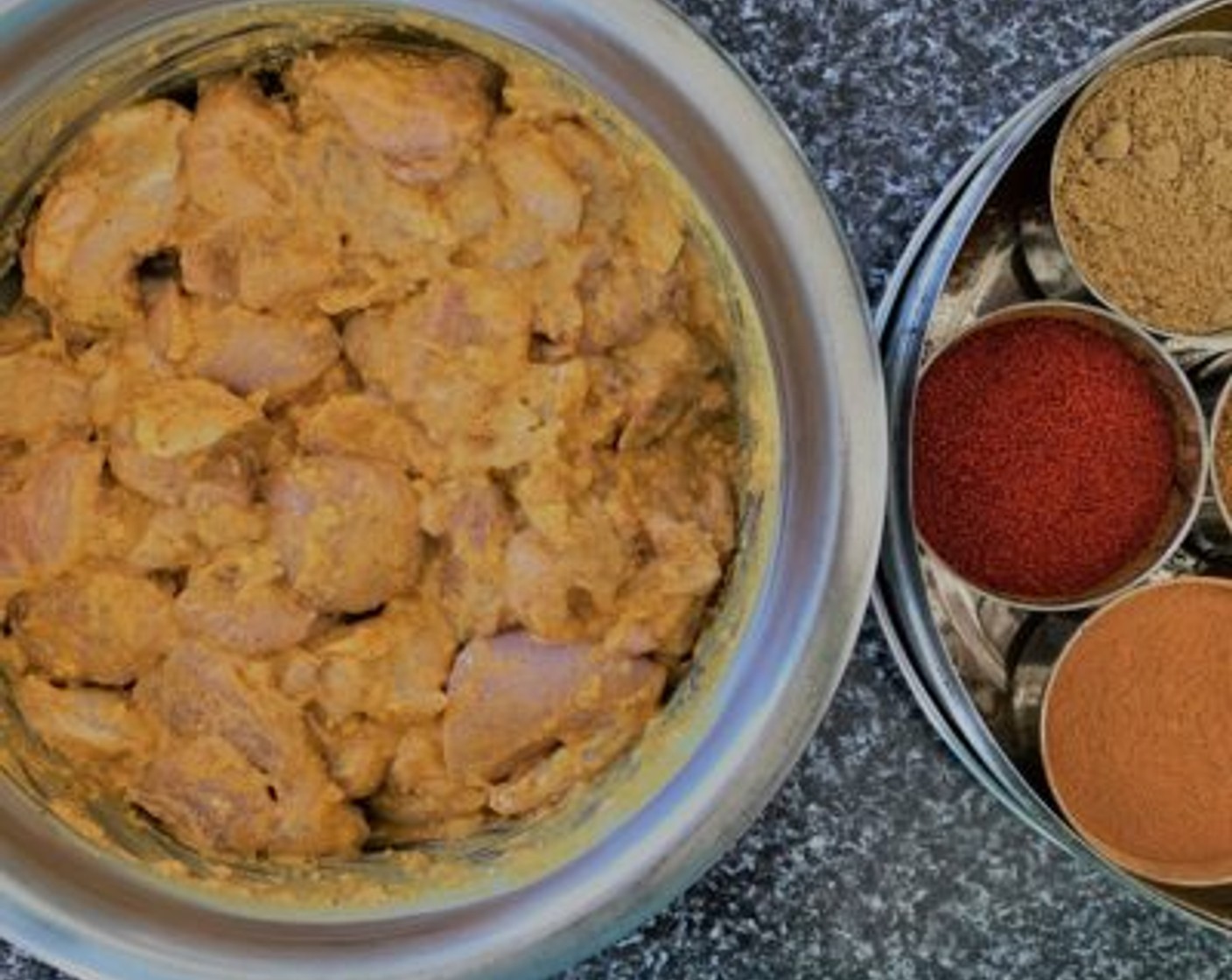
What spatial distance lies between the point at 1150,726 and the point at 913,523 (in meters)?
0.28

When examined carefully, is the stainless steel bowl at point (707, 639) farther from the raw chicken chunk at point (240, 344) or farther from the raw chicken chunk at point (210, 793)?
the raw chicken chunk at point (240, 344)

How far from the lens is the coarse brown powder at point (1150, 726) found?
1.55 m

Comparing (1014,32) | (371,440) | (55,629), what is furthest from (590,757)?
(1014,32)

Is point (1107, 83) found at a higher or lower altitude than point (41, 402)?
lower

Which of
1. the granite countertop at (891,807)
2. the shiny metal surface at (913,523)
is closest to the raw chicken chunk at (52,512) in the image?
the granite countertop at (891,807)

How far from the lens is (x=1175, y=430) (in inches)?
61.3

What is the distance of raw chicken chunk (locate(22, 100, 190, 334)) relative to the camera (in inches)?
52.2

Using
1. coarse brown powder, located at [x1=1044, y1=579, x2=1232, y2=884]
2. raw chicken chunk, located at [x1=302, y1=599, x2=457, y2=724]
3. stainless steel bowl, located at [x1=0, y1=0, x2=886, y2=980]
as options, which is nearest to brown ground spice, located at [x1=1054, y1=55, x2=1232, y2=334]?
coarse brown powder, located at [x1=1044, y1=579, x2=1232, y2=884]

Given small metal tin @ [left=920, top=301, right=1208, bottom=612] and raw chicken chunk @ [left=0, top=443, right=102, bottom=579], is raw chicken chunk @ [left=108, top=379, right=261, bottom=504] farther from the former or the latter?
small metal tin @ [left=920, top=301, right=1208, bottom=612]

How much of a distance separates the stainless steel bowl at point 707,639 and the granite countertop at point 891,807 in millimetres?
258

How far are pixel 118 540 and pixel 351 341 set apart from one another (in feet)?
0.67

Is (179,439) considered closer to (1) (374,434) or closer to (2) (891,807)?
(1) (374,434)

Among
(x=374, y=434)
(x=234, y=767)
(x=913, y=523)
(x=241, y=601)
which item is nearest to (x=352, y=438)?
(x=374, y=434)

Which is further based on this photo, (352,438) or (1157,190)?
(1157,190)
